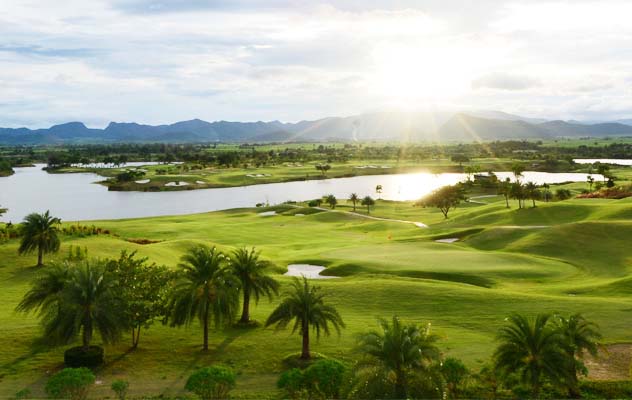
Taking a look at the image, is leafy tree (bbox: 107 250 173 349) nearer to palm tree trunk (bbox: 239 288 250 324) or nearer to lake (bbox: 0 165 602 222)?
palm tree trunk (bbox: 239 288 250 324)

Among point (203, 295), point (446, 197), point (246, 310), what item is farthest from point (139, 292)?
point (446, 197)

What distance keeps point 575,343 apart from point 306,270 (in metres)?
33.9

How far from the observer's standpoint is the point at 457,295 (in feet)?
142

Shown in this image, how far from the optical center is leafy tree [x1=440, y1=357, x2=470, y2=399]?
1072 inches

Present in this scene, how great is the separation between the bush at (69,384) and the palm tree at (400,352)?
1389 centimetres

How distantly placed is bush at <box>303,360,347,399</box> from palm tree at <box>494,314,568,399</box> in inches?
323

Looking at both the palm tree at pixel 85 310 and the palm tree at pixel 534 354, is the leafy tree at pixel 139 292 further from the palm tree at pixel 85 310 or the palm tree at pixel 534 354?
the palm tree at pixel 534 354

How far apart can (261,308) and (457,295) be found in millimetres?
16062

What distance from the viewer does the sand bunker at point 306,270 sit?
56.0 m

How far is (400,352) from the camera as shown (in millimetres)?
25141

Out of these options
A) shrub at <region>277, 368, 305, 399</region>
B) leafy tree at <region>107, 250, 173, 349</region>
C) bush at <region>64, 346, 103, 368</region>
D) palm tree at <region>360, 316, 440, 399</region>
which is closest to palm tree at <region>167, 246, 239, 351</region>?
leafy tree at <region>107, 250, 173, 349</region>

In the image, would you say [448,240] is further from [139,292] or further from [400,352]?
[400,352]

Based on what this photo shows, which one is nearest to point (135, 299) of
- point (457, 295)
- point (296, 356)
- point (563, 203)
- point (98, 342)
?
point (98, 342)

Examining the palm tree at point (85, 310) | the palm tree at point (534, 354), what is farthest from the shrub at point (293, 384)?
the palm tree at point (85, 310)
